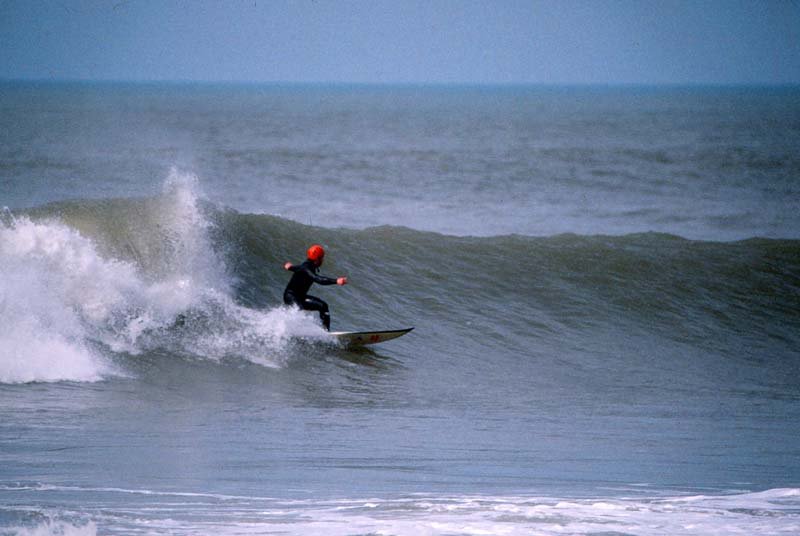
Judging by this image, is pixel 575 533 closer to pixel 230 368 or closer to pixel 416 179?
pixel 230 368

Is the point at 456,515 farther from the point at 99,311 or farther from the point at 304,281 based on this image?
the point at 99,311

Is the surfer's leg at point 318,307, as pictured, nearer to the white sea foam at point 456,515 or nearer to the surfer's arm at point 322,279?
the surfer's arm at point 322,279

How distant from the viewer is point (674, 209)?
29656mm

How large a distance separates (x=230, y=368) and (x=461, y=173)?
29.7m

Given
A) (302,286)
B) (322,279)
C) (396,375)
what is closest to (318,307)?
(302,286)

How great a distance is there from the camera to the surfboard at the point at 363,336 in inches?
511

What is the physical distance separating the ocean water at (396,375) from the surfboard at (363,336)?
0.18 meters

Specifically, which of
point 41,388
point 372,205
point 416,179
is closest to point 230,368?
point 41,388

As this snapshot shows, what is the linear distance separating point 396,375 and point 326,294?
343 centimetres

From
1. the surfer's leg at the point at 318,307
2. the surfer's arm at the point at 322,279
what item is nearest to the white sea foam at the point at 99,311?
the surfer's leg at the point at 318,307

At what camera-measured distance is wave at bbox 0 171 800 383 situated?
1243 centimetres

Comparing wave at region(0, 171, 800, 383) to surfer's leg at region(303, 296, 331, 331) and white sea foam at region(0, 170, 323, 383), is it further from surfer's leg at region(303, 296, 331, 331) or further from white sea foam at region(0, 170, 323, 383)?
surfer's leg at region(303, 296, 331, 331)

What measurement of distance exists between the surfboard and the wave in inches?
11.4

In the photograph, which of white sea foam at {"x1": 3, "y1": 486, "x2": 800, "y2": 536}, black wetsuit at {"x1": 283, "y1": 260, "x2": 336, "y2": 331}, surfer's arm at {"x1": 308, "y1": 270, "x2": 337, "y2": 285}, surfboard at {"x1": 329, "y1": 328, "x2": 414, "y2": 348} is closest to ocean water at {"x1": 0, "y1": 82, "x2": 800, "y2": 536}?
white sea foam at {"x1": 3, "y1": 486, "x2": 800, "y2": 536}
